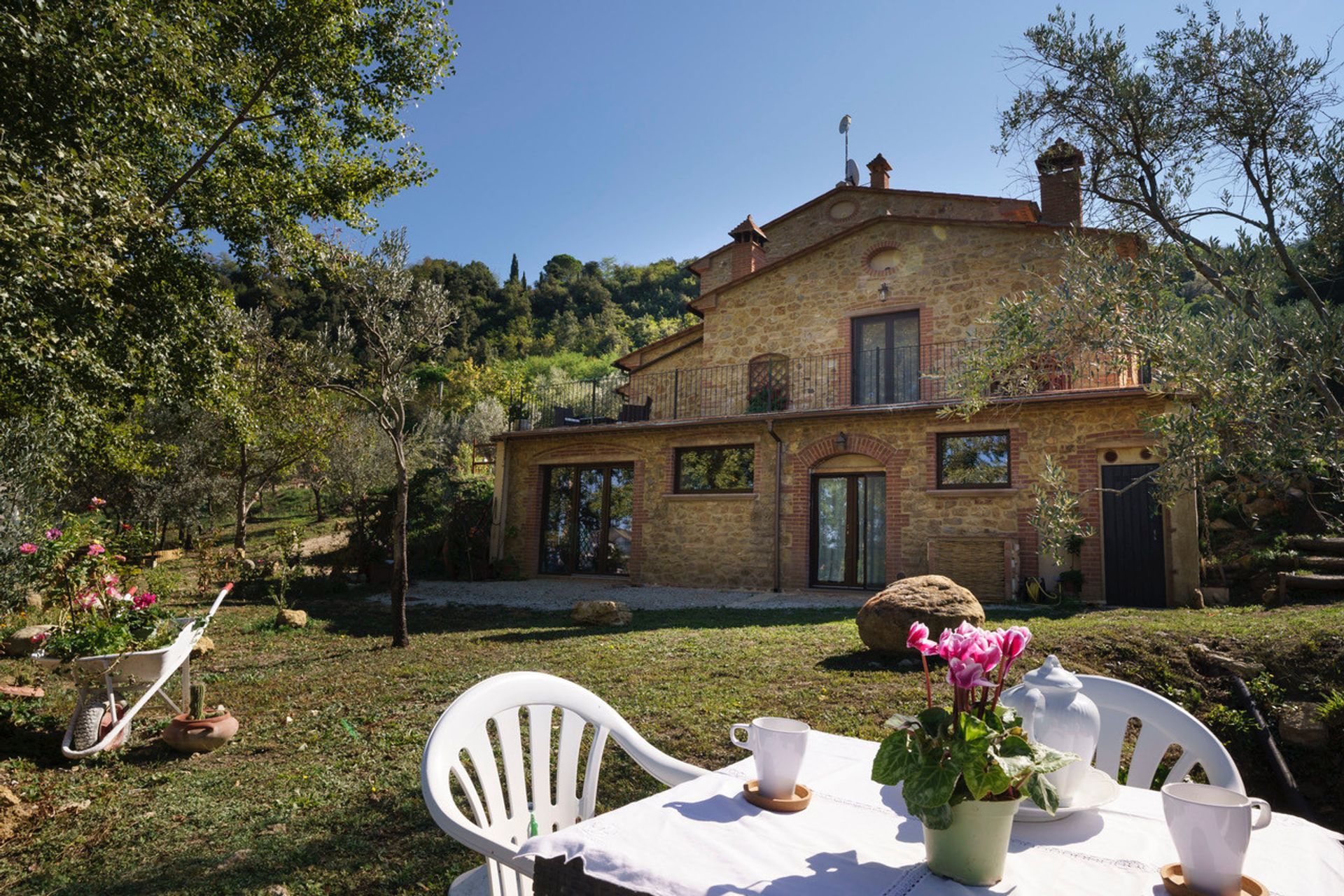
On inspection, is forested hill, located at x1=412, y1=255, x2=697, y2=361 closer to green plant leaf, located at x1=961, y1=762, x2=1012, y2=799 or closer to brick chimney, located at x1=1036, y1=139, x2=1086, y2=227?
brick chimney, located at x1=1036, y1=139, x2=1086, y2=227

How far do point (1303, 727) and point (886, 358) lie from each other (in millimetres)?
10363

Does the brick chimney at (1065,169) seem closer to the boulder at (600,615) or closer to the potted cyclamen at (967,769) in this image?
the potted cyclamen at (967,769)

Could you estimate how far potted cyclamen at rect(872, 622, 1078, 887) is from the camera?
45.9 inches

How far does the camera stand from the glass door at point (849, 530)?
485 inches

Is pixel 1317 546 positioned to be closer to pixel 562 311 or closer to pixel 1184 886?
pixel 1184 886

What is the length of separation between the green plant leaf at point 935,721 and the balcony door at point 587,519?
43.9 feet

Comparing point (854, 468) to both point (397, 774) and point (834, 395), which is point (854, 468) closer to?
point (834, 395)

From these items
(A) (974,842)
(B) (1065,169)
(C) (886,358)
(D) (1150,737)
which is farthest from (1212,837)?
(C) (886,358)

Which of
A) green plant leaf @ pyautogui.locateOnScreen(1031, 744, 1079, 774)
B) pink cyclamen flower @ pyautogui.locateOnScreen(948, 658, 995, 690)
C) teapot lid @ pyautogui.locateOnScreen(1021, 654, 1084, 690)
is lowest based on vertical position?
green plant leaf @ pyautogui.locateOnScreen(1031, 744, 1079, 774)

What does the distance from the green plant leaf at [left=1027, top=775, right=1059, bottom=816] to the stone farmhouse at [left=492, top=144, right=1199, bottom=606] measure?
7987mm

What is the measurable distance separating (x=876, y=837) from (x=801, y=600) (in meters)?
10.3

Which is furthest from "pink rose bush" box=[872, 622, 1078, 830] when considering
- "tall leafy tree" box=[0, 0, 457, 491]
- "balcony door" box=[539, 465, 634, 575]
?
"balcony door" box=[539, 465, 634, 575]

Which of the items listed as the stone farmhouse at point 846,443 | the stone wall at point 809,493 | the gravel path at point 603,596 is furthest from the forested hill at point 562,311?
the gravel path at point 603,596

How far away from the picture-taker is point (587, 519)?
1539 cm
